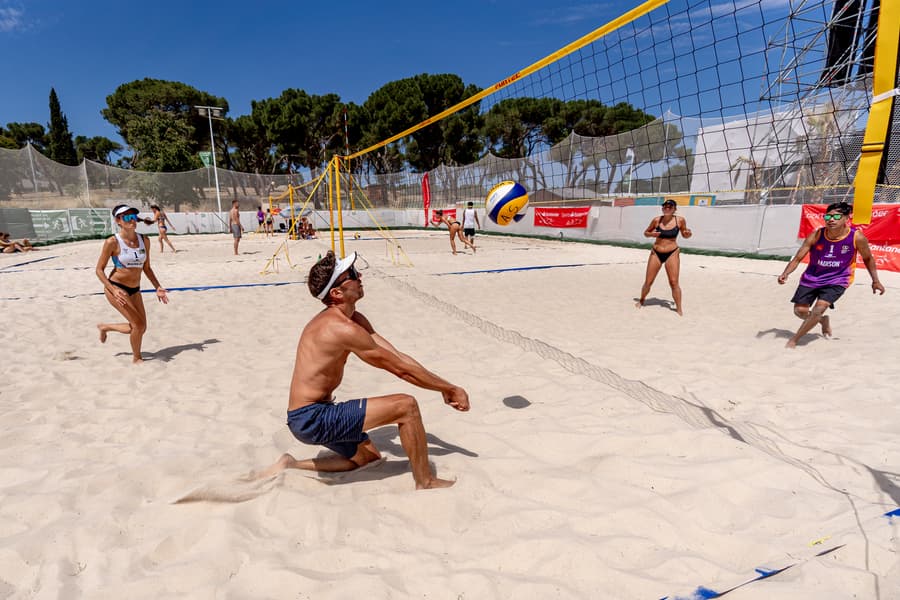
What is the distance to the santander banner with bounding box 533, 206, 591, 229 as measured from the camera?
47.0 feet

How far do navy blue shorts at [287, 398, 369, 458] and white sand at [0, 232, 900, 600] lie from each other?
273 mm

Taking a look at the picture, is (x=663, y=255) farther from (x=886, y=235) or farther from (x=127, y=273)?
(x=886, y=235)

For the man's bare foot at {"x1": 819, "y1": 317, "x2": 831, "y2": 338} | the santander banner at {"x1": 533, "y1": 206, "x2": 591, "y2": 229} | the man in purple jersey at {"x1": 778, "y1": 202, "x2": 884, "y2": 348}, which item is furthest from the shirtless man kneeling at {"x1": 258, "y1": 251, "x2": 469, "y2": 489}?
the santander banner at {"x1": 533, "y1": 206, "x2": 591, "y2": 229}

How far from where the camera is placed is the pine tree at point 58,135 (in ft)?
121

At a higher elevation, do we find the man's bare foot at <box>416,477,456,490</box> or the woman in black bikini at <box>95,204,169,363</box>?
the woman in black bikini at <box>95,204,169,363</box>

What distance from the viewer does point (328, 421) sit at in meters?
1.92

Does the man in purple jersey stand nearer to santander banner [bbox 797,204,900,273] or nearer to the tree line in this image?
santander banner [bbox 797,204,900,273]

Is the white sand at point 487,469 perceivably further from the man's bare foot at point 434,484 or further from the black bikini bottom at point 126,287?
the black bikini bottom at point 126,287

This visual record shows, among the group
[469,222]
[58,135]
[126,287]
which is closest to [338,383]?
[126,287]

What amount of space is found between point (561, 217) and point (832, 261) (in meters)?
11.6

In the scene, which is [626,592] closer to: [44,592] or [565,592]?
[565,592]

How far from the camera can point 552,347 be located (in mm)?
4105

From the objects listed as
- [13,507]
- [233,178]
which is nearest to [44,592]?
[13,507]

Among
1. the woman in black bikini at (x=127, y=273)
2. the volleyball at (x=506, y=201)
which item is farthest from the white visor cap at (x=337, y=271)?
the volleyball at (x=506, y=201)
